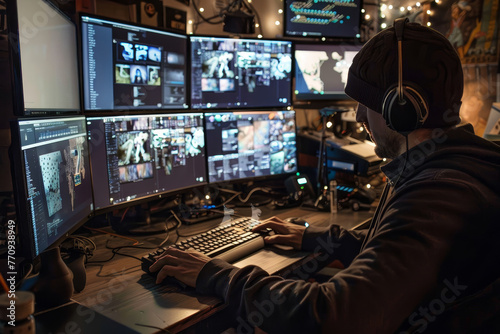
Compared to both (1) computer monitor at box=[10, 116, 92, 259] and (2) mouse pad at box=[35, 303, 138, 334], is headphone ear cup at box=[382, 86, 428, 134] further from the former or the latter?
(1) computer monitor at box=[10, 116, 92, 259]

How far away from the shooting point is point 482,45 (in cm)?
274

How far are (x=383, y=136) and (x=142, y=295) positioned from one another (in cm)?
73

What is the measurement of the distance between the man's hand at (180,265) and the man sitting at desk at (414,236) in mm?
36

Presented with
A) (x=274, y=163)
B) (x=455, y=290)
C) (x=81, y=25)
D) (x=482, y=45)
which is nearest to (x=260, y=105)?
(x=274, y=163)

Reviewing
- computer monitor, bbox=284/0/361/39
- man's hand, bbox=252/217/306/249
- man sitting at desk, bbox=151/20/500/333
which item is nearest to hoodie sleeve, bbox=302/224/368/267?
man's hand, bbox=252/217/306/249

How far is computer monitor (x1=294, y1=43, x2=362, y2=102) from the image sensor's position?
2.30 meters

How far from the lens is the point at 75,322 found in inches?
36.0

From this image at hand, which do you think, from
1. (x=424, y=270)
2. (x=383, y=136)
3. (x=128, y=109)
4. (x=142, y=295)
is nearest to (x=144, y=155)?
(x=128, y=109)

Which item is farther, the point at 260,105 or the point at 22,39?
the point at 260,105

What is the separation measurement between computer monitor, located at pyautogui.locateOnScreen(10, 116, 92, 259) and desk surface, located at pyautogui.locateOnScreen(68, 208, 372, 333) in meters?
0.16

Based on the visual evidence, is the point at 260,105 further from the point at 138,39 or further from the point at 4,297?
the point at 4,297

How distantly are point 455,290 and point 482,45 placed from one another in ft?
8.00

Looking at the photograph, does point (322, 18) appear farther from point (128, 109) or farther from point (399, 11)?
point (128, 109)

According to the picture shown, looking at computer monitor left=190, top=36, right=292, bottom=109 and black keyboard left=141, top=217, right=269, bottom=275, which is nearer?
black keyboard left=141, top=217, right=269, bottom=275
